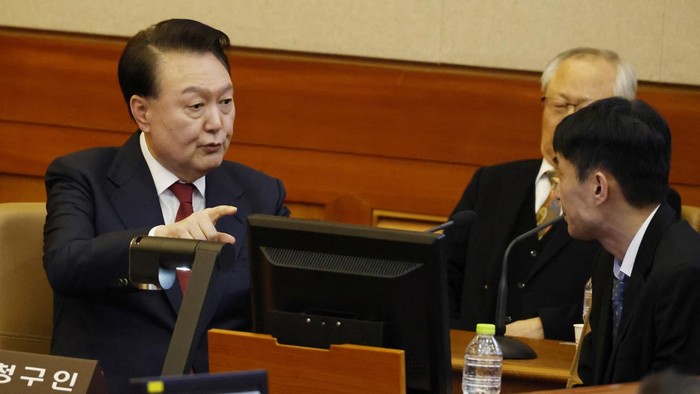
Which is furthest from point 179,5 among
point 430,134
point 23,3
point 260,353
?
point 260,353

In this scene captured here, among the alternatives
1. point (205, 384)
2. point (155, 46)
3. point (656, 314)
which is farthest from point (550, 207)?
point (205, 384)

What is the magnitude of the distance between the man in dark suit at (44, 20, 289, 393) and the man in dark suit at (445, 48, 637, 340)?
1.07m

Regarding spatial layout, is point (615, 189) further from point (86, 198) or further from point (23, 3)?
point (23, 3)

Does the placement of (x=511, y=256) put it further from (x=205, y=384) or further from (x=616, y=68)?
(x=205, y=384)

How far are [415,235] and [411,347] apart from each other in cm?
21

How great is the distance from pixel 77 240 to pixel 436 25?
6.85 feet

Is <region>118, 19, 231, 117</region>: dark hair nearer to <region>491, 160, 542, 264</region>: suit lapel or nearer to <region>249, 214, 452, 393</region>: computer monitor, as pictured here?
<region>249, 214, 452, 393</region>: computer monitor

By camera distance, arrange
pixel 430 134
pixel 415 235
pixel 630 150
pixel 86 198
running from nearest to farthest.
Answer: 1. pixel 415 235
2. pixel 630 150
3. pixel 86 198
4. pixel 430 134

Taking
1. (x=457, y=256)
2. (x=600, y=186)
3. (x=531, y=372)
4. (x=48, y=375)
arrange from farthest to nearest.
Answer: (x=457, y=256), (x=531, y=372), (x=600, y=186), (x=48, y=375)

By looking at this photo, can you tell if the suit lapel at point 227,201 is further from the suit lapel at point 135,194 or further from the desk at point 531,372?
the desk at point 531,372

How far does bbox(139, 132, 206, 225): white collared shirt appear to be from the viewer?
2873 millimetres

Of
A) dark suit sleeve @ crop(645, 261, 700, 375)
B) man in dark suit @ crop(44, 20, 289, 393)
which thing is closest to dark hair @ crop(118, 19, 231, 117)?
man in dark suit @ crop(44, 20, 289, 393)

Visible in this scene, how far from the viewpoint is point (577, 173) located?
2.69m

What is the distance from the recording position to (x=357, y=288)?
204 cm
